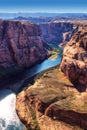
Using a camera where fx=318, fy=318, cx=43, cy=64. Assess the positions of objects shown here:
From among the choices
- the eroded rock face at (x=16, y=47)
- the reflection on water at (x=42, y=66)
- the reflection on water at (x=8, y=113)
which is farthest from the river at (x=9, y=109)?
the eroded rock face at (x=16, y=47)

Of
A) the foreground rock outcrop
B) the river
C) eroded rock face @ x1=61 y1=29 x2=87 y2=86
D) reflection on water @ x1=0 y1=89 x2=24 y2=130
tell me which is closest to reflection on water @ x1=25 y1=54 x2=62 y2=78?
the river

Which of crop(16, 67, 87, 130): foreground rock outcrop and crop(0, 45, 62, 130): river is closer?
crop(16, 67, 87, 130): foreground rock outcrop

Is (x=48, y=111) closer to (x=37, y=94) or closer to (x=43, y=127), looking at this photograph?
(x=43, y=127)

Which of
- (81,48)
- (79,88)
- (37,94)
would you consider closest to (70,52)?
(81,48)

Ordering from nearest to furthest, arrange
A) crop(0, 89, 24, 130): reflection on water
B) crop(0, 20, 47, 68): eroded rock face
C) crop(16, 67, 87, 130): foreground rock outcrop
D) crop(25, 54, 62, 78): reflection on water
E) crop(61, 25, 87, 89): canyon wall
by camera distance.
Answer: crop(16, 67, 87, 130): foreground rock outcrop → crop(0, 89, 24, 130): reflection on water → crop(61, 25, 87, 89): canyon wall → crop(25, 54, 62, 78): reflection on water → crop(0, 20, 47, 68): eroded rock face

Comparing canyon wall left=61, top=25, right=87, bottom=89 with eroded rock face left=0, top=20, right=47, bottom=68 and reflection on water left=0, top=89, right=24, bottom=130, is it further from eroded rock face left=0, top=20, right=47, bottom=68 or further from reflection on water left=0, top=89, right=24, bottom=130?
eroded rock face left=0, top=20, right=47, bottom=68

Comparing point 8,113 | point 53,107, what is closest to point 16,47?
point 8,113

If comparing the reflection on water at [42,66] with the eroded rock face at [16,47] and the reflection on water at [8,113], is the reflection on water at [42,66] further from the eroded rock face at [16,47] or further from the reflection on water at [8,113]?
the reflection on water at [8,113]
